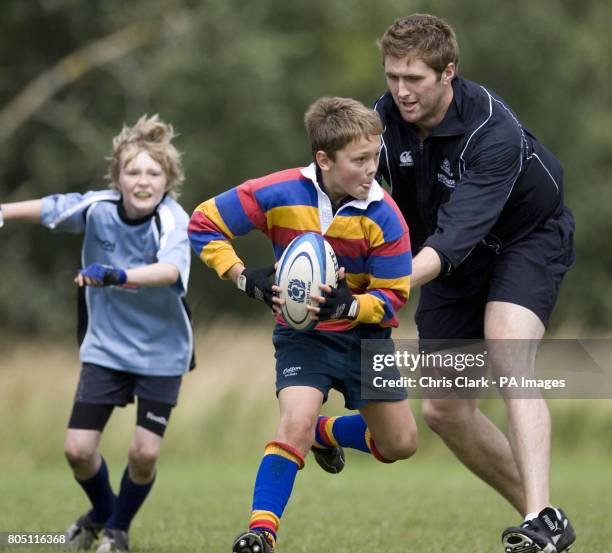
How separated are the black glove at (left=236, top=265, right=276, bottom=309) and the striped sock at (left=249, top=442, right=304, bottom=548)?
62 cm

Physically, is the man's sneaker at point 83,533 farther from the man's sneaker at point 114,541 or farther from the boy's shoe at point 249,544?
the boy's shoe at point 249,544

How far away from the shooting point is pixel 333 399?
12.5 metres

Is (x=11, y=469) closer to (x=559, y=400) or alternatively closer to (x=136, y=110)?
(x=559, y=400)

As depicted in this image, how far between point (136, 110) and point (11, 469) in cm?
1334

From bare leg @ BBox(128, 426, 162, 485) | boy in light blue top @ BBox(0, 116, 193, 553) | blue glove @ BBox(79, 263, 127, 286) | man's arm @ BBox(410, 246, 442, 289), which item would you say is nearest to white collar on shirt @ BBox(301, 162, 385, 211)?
man's arm @ BBox(410, 246, 442, 289)

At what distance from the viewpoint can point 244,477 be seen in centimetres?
1088

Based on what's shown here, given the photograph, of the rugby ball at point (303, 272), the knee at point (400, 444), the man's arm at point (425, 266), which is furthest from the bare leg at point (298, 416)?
the man's arm at point (425, 266)

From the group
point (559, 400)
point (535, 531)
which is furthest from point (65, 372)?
point (535, 531)

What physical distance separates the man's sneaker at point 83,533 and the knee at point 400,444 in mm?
1828

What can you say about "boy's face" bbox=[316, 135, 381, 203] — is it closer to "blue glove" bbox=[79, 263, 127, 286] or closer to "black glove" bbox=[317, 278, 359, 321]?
"black glove" bbox=[317, 278, 359, 321]

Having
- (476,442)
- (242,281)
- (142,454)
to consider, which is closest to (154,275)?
(142,454)

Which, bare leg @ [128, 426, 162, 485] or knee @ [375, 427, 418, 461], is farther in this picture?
bare leg @ [128, 426, 162, 485]

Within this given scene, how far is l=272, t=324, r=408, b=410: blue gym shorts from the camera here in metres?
5.52

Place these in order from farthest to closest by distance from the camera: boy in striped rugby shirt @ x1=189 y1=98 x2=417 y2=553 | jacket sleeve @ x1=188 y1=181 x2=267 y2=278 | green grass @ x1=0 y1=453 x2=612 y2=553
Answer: green grass @ x1=0 y1=453 x2=612 y2=553 < jacket sleeve @ x1=188 y1=181 x2=267 y2=278 < boy in striped rugby shirt @ x1=189 y1=98 x2=417 y2=553
